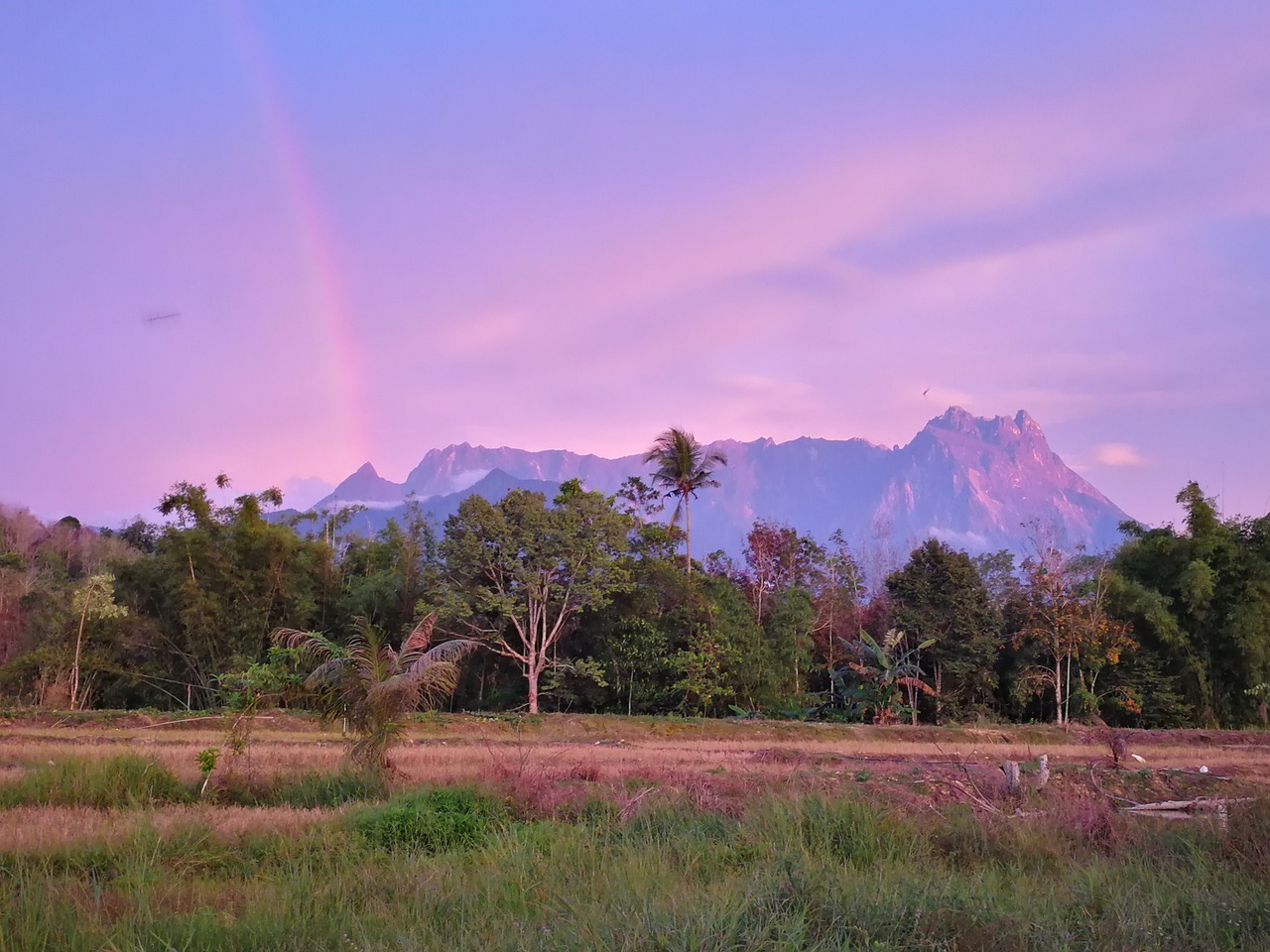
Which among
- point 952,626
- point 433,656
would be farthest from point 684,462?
point 433,656

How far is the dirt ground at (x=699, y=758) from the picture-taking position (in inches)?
471

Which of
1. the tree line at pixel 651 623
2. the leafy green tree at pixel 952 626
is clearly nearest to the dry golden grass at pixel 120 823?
the tree line at pixel 651 623

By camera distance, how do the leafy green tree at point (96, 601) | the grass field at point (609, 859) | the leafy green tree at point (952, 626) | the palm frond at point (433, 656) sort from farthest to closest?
the leafy green tree at point (952, 626) < the leafy green tree at point (96, 601) < the palm frond at point (433, 656) < the grass field at point (609, 859)

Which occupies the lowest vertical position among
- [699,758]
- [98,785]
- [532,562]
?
[699,758]

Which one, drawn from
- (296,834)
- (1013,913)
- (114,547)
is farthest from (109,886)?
(114,547)

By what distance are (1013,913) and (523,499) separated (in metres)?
33.3

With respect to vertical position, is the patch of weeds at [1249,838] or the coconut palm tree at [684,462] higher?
the coconut palm tree at [684,462]

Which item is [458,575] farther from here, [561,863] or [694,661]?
[561,863]

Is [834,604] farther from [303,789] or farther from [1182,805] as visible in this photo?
[303,789]

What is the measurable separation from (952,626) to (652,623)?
43.6 feet

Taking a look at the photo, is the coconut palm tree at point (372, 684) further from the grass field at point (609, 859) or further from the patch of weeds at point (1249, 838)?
the patch of weeds at point (1249, 838)

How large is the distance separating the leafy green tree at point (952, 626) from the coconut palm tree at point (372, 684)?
92.8 ft

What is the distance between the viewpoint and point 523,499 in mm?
38406

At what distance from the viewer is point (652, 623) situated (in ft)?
132
